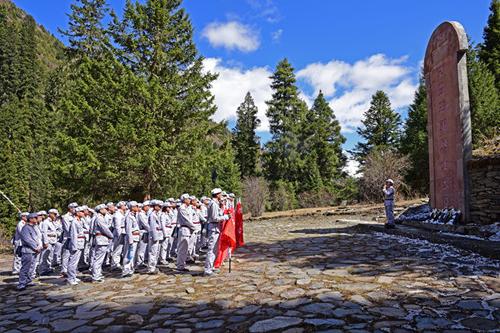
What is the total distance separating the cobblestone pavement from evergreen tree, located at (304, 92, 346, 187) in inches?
1457

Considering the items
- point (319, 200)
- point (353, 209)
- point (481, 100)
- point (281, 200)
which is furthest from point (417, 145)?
point (353, 209)

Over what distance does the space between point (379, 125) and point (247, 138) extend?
17.4 meters

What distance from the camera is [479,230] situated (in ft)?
31.0

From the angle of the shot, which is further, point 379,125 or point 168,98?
point 379,125

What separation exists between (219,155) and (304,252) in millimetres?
10082

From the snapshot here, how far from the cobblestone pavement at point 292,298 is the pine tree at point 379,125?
41.2 m

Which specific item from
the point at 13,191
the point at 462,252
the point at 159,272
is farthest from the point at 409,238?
the point at 13,191

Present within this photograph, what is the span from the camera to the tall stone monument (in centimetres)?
1085

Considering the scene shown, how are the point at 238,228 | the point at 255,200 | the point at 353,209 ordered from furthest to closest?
the point at 255,200 < the point at 353,209 < the point at 238,228

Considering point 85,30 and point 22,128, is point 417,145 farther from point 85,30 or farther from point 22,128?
point 22,128

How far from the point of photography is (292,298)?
222 inches

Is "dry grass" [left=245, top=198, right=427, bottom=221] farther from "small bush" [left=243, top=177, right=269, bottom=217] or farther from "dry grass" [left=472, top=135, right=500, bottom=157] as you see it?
"dry grass" [left=472, top=135, right=500, bottom=157]

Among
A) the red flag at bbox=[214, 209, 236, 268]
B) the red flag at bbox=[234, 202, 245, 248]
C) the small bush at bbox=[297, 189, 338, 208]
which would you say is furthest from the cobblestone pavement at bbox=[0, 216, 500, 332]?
the small bush at bbox=[297, 189, 338, 208]

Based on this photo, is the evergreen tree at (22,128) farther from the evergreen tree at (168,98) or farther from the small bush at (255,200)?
the small bush at (255,200)
